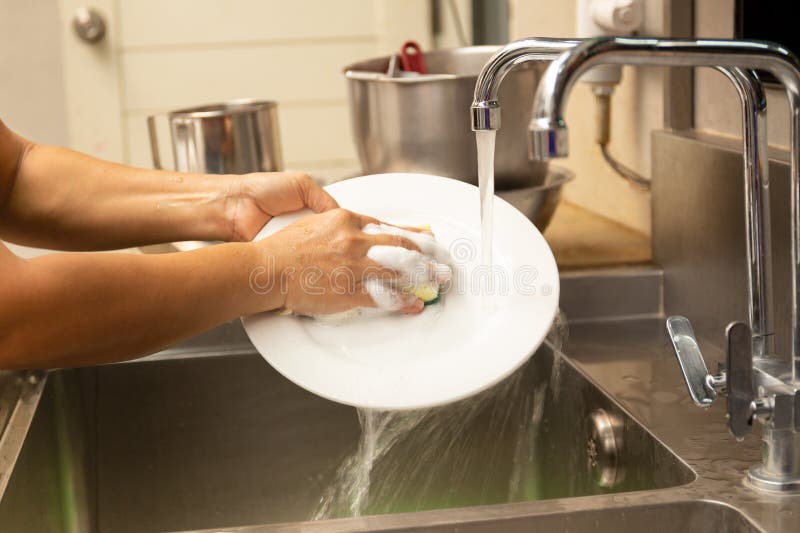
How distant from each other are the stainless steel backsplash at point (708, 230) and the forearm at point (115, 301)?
471mm

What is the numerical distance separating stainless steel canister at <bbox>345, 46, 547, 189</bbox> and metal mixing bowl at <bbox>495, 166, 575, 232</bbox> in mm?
31

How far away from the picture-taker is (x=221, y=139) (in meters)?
1.28

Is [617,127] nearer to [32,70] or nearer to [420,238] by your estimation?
[420,238]

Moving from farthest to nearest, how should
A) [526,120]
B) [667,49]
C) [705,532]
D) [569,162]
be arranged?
1. [569,162]
2. [526,120]
3. [705,532]
4. [667,49]

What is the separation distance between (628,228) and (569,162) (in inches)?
11.6

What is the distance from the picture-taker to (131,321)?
2.50 ft

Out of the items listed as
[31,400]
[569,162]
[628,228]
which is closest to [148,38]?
[569,162]

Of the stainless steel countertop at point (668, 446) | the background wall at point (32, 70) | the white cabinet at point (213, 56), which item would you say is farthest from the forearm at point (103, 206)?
the background wall at point (32, 70)

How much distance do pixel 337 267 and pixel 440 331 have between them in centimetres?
11

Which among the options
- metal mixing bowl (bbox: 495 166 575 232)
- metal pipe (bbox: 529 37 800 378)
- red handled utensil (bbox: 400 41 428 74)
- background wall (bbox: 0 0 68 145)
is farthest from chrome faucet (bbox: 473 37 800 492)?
background wall (bbox: 0 0 68 145)

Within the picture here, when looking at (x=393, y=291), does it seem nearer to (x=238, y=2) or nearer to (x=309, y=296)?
(x=309, y=296)

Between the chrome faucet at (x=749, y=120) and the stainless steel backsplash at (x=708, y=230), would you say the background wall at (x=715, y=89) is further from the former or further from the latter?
the chrome faucet at (x=749, y=120)

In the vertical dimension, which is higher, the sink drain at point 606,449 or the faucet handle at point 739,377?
the faucet handle at point 739,377

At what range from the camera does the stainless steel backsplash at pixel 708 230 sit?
87 cm
